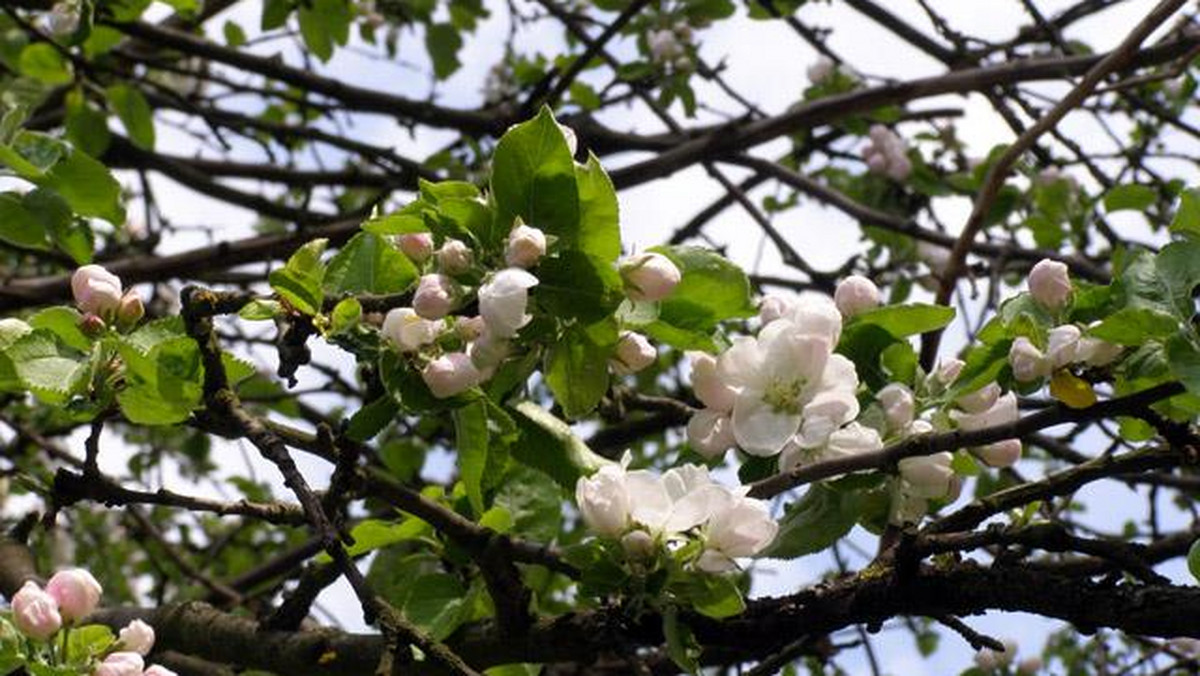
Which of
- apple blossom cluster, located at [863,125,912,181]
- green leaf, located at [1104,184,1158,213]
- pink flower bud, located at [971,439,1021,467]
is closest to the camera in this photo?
pink flower bud, located at [971,439,1021,467]

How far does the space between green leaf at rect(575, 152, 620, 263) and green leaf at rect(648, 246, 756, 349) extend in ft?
0.42

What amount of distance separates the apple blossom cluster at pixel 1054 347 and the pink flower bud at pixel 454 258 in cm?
56

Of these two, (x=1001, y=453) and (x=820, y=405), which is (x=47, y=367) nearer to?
(x=820, y=405)

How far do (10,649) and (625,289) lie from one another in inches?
29.8

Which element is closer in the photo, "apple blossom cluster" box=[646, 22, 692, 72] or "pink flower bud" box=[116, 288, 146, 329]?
"pink flower bud" box=[116, 288, 146, 329]

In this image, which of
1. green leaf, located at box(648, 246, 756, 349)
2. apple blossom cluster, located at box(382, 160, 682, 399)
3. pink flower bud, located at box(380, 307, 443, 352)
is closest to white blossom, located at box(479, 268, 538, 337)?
apple blossom cluster, located at box(382, 160, 682, 399)

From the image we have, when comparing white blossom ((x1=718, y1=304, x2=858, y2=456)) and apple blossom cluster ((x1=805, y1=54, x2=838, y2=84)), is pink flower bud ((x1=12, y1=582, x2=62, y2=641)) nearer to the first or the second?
white blossom ((x1=718, y1=304, x2=858, y2=456))

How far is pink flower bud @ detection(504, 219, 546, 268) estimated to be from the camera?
4.59 feet

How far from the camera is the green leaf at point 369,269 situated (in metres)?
1.61

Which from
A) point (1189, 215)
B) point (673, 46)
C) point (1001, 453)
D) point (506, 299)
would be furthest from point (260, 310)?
point (673, 46)

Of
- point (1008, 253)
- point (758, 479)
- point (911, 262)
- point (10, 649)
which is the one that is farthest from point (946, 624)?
point (911, 262)

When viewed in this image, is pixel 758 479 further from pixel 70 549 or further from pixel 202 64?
pixel 70 549

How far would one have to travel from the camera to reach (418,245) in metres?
1.56

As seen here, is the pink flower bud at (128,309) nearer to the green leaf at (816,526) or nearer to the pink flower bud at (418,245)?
the pink flower bud at (418,245)
